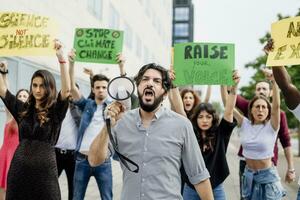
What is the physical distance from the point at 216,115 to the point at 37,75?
1.75m

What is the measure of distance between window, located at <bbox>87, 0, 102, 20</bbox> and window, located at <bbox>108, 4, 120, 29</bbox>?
5.86 feet

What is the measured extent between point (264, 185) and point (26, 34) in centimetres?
307

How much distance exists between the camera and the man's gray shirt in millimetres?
2811

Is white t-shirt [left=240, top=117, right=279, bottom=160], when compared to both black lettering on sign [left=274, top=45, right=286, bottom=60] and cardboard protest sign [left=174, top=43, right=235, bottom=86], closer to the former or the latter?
cardboard protest sign [left=174, top=43, right=235, bottom=86]

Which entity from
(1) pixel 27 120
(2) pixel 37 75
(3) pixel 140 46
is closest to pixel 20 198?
(1) pixel 27 120

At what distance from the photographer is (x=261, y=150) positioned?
5.12 meters

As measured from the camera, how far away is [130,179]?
112 inches

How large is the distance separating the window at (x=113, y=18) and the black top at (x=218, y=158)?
52.8 feet

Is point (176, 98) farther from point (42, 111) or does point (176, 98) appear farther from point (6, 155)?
point (6, 155)

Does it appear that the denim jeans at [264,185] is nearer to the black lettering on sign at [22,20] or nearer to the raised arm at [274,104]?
the raised arm at [274,104]

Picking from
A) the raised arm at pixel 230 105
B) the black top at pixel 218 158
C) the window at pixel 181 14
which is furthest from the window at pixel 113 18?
the window at pixel 181 14

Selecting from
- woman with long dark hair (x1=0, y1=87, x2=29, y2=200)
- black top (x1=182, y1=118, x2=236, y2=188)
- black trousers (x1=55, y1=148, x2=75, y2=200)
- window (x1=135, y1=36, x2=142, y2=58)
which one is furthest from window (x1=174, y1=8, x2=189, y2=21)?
black top (x1=182, y1=118, x2=236, y2=188)

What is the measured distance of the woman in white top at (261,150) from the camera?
16.4 feet

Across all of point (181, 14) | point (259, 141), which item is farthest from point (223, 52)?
point (181, 14)
